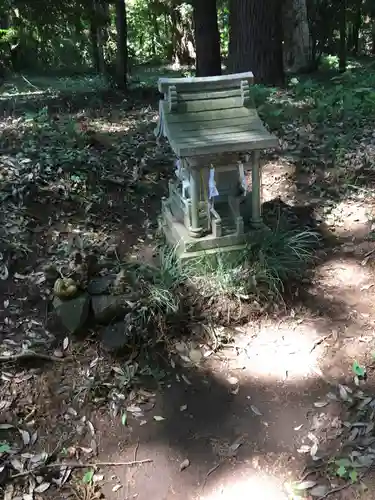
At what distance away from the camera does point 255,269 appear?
4.37 meters

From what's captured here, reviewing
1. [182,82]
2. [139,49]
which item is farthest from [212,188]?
[139,49]

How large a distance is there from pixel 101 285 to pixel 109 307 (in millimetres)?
236

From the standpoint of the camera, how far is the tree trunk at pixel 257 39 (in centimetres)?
799

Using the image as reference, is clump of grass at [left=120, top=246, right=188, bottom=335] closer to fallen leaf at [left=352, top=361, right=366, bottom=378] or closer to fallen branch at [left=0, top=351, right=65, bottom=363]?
fallen branch at [left=0, top=351, right=65, bottom=363]

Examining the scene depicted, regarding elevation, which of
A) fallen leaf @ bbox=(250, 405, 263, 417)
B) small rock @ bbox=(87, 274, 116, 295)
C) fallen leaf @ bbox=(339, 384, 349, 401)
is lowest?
fallen leaf @ bbox=(250, 405, 263, 417)

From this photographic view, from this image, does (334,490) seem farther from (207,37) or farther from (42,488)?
(207,37)

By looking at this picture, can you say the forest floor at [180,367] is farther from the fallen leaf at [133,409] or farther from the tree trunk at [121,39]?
the tree trunk at [121,39]

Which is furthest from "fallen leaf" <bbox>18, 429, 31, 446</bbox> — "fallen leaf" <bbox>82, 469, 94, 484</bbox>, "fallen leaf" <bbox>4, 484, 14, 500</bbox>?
"fallen leaf" <bbox>82, 469, 94, 484</bbox>

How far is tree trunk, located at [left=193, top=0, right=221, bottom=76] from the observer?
28.2 ft

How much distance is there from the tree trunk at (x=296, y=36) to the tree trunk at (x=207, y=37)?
2730mm

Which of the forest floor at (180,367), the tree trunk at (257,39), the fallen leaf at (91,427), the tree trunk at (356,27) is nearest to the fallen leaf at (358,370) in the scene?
the forest floor at (180,367)

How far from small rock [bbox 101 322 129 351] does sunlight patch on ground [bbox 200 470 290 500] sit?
1.23 metres

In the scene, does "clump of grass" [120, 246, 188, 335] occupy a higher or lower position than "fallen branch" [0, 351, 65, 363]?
higher

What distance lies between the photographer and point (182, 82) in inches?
167
